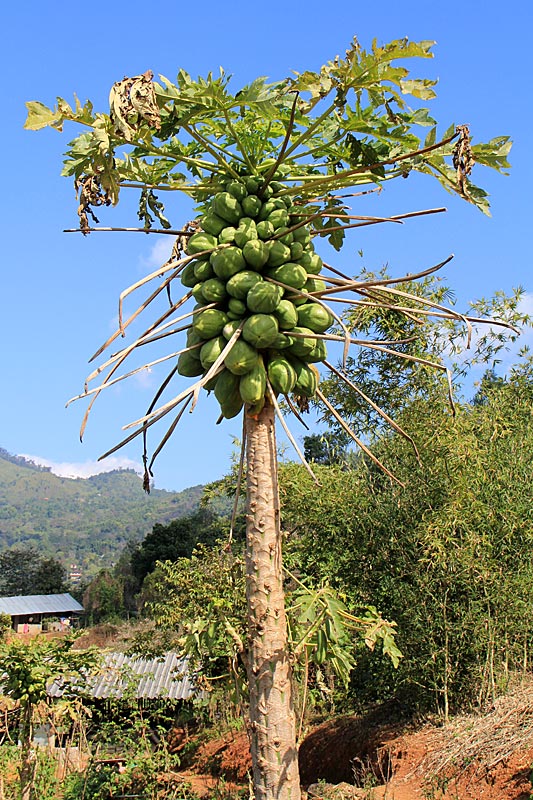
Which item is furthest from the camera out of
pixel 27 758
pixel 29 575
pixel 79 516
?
pixel 79 516

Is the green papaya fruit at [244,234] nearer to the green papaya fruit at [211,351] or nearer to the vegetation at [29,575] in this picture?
the green papaya fruit at [211,351]

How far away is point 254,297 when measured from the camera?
2.65 metres

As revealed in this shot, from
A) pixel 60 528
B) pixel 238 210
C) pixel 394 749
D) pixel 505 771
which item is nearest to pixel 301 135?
pixel 238 210

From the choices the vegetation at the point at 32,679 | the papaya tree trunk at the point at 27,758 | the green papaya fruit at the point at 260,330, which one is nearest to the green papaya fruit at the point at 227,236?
the green papaya fruit at the point at 260,330

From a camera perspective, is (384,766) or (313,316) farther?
(384,766)

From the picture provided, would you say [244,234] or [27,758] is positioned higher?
[244,234]

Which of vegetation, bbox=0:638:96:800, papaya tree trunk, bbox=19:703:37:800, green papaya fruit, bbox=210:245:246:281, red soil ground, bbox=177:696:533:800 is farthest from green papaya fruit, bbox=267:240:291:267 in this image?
papaya tree trunk, bbox=19:703:37:800

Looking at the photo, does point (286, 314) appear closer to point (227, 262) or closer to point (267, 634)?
point (227, 262)

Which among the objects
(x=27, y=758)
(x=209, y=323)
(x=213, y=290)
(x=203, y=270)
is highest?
(x=203, y=270)

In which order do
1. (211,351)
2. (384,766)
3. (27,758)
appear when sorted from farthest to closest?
(384,766)
(27,758)
(211,351)

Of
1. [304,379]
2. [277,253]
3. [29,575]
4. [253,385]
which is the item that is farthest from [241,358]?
[29,575]

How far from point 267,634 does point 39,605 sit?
40.3 metres

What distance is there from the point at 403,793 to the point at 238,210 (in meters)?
5.51

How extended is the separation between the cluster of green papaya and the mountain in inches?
3820
